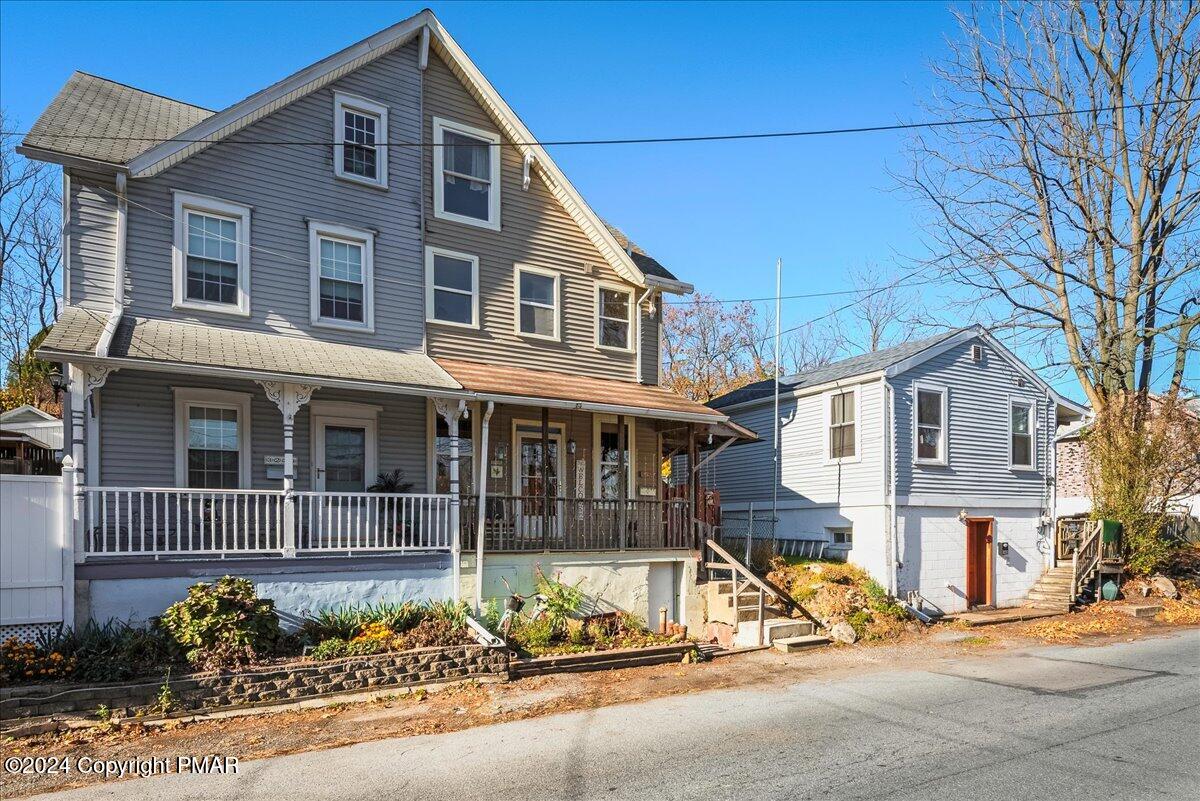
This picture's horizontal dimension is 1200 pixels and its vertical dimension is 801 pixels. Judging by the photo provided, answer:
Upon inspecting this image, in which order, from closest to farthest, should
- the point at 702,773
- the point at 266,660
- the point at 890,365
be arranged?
the point at 702,773
the point at 266,660
the point at 890,365

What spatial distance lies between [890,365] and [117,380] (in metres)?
15.4

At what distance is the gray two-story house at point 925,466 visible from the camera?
18.5 metres

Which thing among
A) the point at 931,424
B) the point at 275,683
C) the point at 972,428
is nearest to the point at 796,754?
the point at 275,683

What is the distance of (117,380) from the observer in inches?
472

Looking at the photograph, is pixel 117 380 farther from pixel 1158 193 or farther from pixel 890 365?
pixel 1158 193

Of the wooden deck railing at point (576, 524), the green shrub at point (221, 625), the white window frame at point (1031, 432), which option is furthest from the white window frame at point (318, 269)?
the white window frame at point (1031, 432)

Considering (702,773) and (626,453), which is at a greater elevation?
(626,453)

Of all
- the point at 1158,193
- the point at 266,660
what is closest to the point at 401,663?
the point at 266,660

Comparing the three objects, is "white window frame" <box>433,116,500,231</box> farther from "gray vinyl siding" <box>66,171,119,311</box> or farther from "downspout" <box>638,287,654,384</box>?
"gray vinyl siding" <box>66,171,119,311</box>

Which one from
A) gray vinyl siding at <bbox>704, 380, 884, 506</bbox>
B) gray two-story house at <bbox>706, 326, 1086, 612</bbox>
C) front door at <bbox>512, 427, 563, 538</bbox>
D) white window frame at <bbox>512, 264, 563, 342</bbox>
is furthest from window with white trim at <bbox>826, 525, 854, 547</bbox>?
white window frame at <bbox>512, 264, 563, 342</bbox>

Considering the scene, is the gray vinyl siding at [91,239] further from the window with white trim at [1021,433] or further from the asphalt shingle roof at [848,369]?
the window with white trim at [1021,433]

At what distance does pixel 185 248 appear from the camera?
12.7 metres

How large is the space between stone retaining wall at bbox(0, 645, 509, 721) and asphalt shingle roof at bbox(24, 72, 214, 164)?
763 cm

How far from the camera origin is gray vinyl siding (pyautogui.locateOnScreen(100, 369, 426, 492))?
11.9 metres
